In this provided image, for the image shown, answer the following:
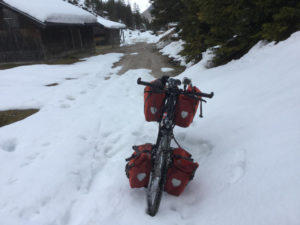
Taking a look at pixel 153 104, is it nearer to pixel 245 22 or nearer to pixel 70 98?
pixel 70 98

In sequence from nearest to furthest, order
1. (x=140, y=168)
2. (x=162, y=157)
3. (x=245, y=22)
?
(x=162, y=157) → (x=140, y=168) → (x=245, y=22)

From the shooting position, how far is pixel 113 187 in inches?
121

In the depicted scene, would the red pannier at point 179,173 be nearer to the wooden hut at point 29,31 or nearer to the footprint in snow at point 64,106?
the footprint in snow at point 64,106

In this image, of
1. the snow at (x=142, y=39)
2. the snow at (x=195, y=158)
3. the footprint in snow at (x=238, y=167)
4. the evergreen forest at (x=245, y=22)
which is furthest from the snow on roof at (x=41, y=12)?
the snow at (x=142, y=39)

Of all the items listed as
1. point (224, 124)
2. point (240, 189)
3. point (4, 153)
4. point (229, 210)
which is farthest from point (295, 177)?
point (4, 153)

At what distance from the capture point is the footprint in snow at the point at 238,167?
250 centimetres

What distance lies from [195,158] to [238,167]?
0.96 m

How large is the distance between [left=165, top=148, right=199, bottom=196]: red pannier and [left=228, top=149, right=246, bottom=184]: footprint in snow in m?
0.47

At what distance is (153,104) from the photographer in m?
2.99

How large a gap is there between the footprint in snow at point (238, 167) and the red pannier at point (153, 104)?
125 centimetres

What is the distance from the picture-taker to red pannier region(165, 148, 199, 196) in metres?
2.60

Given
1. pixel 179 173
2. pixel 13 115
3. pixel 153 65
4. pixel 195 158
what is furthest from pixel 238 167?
pixel 153 65

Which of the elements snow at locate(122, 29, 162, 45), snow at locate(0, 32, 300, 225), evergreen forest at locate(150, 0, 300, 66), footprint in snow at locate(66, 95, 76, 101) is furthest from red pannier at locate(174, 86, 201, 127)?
snow at locate(122, 29, 162, 45)

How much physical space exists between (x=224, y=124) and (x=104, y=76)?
31.2 feet
